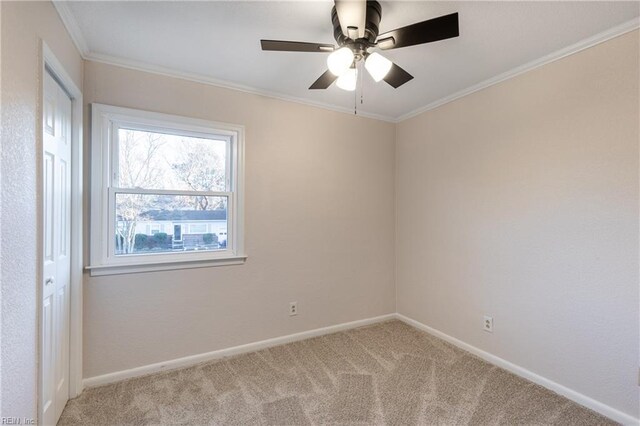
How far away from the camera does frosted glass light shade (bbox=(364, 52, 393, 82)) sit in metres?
1.68

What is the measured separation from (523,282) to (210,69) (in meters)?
3.04

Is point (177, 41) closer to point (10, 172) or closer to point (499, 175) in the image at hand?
point (10, 172)

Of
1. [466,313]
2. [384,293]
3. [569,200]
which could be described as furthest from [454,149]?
[384,293]

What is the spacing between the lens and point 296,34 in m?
1.94

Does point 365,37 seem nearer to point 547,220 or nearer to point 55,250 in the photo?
point 547,220

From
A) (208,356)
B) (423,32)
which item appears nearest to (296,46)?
(423,32)

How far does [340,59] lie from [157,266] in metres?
2.08

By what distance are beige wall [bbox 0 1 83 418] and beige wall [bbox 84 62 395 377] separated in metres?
0.89

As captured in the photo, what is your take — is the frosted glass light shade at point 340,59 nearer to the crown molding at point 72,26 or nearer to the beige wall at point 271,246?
the beige wall at point 271,246

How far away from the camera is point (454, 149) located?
9.62 feet

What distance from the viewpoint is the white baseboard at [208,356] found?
2.26 m

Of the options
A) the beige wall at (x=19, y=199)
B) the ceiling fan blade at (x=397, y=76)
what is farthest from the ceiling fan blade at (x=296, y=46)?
the beige wall at (x=19, y=199)

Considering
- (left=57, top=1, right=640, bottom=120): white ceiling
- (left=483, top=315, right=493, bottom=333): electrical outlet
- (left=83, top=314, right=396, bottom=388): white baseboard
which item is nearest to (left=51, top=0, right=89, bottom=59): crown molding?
(left=57, top=1, right=640, bottom=120): white ceiling

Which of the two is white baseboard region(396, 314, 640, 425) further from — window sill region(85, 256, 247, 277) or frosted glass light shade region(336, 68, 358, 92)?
frosted glass light shade region(336, 68, 358, 92)
